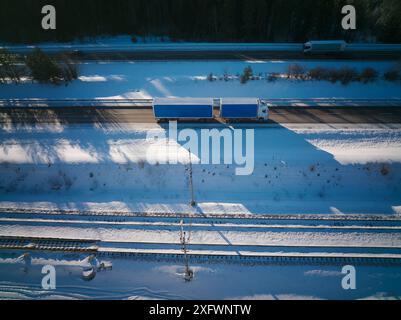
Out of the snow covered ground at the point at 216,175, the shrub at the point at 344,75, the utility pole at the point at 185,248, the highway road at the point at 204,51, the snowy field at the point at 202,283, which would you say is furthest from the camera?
the highway road at the point at 204,51

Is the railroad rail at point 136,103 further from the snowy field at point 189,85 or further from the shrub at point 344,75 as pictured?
the shrub at point 344,75

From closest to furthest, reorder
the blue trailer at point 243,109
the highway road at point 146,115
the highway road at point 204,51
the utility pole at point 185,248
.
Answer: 1. the utility pole at point 185,248
2. the blue trailer at point 243,109
3. the highway road at point 146,115
4. the highway road at point 204,51

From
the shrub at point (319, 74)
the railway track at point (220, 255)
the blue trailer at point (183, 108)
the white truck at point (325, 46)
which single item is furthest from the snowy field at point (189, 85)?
the railway track at point (220, 255)

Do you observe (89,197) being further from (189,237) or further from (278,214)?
(278,214)

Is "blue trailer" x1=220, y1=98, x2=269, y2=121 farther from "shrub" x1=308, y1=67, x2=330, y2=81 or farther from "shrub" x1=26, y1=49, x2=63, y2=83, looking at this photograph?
"shrub" x1=26, y1=49, x2=63, y2=83

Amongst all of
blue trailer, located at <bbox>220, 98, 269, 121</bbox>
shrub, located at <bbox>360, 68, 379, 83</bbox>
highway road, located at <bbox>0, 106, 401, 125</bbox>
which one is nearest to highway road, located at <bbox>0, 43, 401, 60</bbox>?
shrub, located at <bbox>360, 68, 379, 83</bbox>

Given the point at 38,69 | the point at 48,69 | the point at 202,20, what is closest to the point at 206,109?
the point at 48,69

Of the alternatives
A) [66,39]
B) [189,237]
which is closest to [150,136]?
[189,237]
